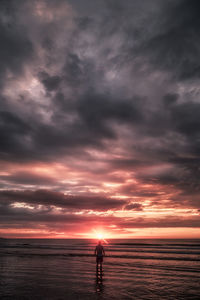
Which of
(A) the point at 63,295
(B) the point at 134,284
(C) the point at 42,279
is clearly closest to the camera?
(A) the point at 63,295

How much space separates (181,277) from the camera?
19109 millimetres

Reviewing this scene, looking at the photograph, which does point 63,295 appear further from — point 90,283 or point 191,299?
point 191,299

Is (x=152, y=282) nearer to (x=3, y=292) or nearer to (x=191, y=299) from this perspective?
(x=191, y=299)

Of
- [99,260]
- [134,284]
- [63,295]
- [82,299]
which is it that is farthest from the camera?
[99,260]

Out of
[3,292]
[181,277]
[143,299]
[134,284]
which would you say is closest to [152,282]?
[134,284]

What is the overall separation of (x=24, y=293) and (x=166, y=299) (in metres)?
8.40

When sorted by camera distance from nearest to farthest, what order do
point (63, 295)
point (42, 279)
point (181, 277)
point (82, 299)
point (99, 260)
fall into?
point (82, 299), point (63, 295), point (42, 279), point (181, 277), point (99, 260)

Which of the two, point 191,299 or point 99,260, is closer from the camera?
point 191,299

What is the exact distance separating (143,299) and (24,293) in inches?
280

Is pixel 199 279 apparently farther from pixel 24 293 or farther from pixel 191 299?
pixel 24 293

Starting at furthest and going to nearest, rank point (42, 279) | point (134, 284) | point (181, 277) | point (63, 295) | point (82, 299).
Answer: point (181, 277), point (42, 279), point (134, 284), point (63, 295), point (82, 299)

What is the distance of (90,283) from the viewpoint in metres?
15.9

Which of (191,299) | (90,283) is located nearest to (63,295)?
(90,283)

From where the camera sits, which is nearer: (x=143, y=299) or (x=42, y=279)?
(x=143, y=299)
